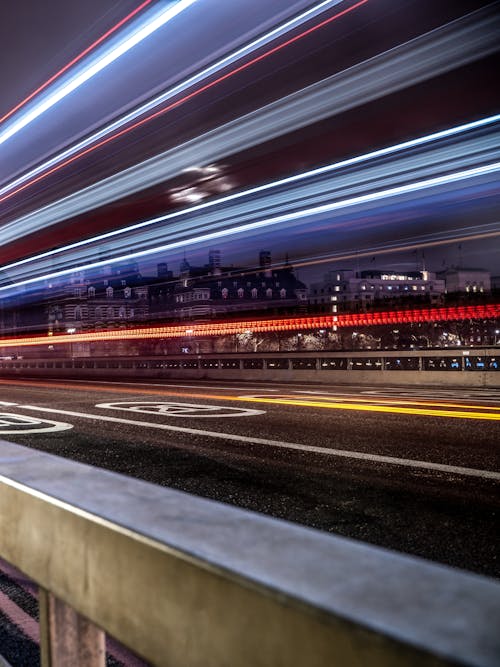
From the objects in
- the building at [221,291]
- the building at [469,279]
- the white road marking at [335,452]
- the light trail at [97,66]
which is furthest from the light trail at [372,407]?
the building at [221,291]

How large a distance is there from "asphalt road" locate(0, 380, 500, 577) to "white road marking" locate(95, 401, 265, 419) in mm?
26

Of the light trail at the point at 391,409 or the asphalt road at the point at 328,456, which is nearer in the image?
the asphalt road at the point at 328,456

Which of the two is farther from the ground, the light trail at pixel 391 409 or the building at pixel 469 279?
the building at pixel 469 279

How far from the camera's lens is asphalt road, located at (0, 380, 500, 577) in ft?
15.3

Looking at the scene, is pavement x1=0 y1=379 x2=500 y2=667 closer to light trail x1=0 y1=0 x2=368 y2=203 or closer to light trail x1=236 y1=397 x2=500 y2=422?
light trail x1=236 y1=397 x2=500 y2=422

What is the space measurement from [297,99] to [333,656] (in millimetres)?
21335

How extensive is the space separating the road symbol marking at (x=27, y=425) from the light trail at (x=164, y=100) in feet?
35.8

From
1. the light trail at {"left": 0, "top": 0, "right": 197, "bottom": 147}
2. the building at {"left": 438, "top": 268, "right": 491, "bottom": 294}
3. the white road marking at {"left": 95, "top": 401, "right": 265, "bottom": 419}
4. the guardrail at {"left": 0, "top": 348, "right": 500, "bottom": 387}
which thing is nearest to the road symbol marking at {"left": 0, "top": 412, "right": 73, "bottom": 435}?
the white road marking at {"left": 95, "top": 401, "right": 265, "bottom": 419}

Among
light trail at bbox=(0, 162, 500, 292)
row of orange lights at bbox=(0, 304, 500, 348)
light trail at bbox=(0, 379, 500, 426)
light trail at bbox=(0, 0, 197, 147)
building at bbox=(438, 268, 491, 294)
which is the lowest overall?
light trail at bbox=(0, 379, 500, 426)

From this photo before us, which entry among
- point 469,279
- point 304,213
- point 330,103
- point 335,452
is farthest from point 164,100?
point 469,279

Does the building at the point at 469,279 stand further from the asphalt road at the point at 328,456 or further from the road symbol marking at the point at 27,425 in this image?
the road symbol marking at the point at 27,425

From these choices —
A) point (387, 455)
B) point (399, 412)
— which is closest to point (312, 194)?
point (399, 412)

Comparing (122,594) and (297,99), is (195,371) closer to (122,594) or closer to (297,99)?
(297,99)

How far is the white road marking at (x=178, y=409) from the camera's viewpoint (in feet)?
37.9
